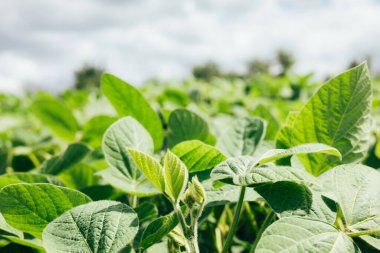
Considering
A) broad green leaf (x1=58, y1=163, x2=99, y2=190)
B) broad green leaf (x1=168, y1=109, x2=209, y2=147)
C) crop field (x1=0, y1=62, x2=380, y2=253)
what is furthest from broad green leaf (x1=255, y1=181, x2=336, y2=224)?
broad green leaf (x1=58, y1=163, x2=99, y2=190)

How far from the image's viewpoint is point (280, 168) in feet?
2.02

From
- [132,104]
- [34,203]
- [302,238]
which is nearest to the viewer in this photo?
[302,238]

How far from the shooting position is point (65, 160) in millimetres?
1033

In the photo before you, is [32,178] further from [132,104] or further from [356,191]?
[356,191]

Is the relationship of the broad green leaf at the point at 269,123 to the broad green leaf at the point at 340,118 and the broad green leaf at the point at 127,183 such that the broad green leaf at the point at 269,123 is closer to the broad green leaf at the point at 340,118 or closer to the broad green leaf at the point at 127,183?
the broad green leaf at the point at 340,118

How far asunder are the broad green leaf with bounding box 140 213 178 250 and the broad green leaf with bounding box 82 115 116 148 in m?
0.76

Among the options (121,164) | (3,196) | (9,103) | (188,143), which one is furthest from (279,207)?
(9,103)

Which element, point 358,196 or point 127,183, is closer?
point 358,196

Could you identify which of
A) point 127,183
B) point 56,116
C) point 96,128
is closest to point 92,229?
point 127,183

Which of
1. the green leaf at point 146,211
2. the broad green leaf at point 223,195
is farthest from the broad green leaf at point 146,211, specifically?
the broad green leaf at point 223,195

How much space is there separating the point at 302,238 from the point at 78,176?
0.62m

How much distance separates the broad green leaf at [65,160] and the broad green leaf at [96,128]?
1.00ft

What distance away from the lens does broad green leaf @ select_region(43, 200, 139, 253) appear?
1.87ft

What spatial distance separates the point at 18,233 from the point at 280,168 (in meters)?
0.47
